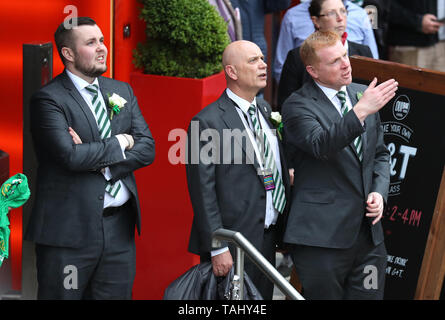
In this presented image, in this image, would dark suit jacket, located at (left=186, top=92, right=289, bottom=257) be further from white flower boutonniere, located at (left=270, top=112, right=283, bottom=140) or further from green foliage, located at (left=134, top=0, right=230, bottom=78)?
green foliage, located at (left=134, top=0, right=230, bottom=78)

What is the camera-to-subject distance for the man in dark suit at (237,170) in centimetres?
562

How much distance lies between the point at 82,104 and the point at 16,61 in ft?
2.53

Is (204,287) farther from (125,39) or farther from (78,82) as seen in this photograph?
(125,39)

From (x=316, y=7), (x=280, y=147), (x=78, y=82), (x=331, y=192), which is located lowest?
(x=331, y=192)

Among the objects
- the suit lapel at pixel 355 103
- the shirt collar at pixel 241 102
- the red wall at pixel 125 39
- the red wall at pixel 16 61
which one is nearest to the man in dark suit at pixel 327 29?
the red wall at pixel 125 39

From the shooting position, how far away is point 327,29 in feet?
25.1

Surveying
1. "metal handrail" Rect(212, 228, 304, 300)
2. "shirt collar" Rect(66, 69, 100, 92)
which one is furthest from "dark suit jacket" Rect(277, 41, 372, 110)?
"metal handrail" Rect(212, 228, 304, 300)

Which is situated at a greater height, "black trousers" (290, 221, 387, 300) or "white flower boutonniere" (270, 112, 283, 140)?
"white flower boutonniere" (270, 112, 283, 140)

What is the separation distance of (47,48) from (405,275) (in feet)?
9.86

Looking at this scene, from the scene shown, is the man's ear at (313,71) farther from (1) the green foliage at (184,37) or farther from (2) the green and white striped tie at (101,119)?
(1) the green foliage at (184,37)

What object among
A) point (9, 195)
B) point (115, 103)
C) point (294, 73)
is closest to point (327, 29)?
point (294, 73)

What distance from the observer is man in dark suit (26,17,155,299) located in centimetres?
561

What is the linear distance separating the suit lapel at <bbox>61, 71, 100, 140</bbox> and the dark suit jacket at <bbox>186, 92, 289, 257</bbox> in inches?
23.5

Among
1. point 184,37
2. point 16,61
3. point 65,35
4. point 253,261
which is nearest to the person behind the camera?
point 253,261
